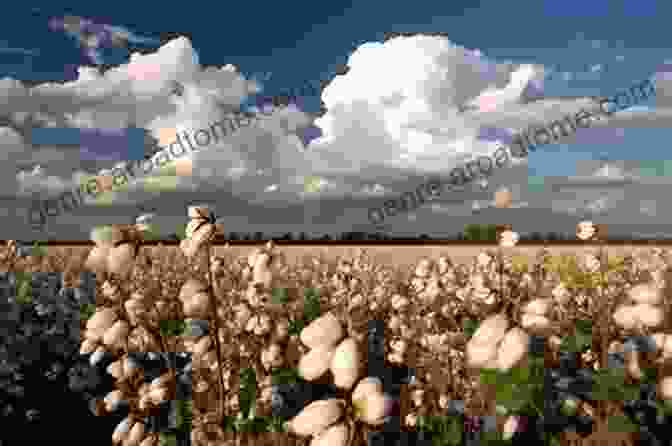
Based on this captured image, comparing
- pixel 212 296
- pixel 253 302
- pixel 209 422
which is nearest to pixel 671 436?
pixel 212 296

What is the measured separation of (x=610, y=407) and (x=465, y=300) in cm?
489

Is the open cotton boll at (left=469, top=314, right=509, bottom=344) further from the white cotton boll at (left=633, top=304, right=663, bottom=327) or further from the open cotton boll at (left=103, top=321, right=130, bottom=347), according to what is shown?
the open cotton boll at (left=103, top=321, right=130, bottom=347)

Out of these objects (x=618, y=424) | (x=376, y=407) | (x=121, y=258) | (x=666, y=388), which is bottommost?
(x=618, y=424)

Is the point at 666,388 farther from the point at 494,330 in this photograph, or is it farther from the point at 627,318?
the point at 494,330

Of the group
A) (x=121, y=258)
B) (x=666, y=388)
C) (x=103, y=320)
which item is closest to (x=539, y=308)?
(x=666, y=388)

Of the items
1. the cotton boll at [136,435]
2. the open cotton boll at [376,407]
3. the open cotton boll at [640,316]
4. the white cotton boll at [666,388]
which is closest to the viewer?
the open cotton boll at [376,407]

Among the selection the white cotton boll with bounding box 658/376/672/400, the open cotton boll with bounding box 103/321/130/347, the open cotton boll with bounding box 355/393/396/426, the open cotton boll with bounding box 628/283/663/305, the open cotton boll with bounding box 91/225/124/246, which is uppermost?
the open cotton boll with bounding box 91/225/124/246

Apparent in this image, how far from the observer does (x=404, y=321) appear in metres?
7.41

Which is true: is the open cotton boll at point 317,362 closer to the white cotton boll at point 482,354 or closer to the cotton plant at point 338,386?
the cotton plant at point 338,386

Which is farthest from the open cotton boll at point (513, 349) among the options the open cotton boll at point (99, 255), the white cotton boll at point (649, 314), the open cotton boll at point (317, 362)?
the open cotton boll at point (99, 255)

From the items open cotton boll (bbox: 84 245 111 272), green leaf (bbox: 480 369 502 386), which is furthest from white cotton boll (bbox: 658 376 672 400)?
open cotton boll (bbox: 84 245 111 272)

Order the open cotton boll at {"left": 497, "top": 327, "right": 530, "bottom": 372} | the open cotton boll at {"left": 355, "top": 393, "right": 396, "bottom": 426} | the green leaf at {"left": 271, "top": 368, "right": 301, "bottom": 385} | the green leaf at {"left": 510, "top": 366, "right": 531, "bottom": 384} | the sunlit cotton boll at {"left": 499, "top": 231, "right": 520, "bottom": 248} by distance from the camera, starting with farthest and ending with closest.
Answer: the sunlit cotton boll at {"left": 499, "top": 231, "right": 520, "bottom": 248}
the green leaf at {"left": 271, "top": 368, "right": 301, "bottom": 385}
the green leaf at {"left": 510, "top": 366, "right": 531, "bottom": 384}
the open cotton boll at {"left": 497, "top": 327, "right": 530, "bottom": 372}
the open cotton boll at {"left": 355, "top": 393, "right": 396, "bottom": 426}

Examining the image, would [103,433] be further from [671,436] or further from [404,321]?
[671,436]

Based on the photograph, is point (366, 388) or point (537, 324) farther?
point (537, 324)
